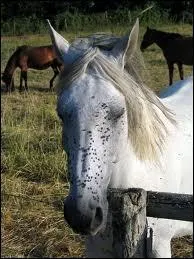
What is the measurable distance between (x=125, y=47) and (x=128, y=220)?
73 centimetres

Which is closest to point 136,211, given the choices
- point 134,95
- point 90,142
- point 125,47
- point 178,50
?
point 90,142

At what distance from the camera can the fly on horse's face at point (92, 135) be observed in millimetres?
1715

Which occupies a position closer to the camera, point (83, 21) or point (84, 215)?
point (84, 215)

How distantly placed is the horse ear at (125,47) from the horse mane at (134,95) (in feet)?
0.15

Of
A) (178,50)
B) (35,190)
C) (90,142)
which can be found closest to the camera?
(90,142)

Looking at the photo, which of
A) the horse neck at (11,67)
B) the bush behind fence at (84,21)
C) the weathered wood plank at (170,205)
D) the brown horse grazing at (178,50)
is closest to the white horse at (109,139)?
the weathered wood plank at (170,205)

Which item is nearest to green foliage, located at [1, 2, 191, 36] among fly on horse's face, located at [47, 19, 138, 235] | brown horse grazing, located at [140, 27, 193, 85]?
brown horse grazing, located at [140, 27, 193, 85]

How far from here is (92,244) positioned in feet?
7.07

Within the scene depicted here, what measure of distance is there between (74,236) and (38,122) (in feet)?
10.7

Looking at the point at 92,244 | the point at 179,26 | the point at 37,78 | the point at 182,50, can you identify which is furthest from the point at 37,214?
the point at 179,26

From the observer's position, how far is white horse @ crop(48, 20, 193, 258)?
68.7 inches

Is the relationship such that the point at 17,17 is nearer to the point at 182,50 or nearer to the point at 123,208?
the point at 182,50

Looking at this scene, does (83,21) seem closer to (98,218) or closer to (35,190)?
(35,190)

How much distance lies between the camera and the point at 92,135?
1.81 metres
